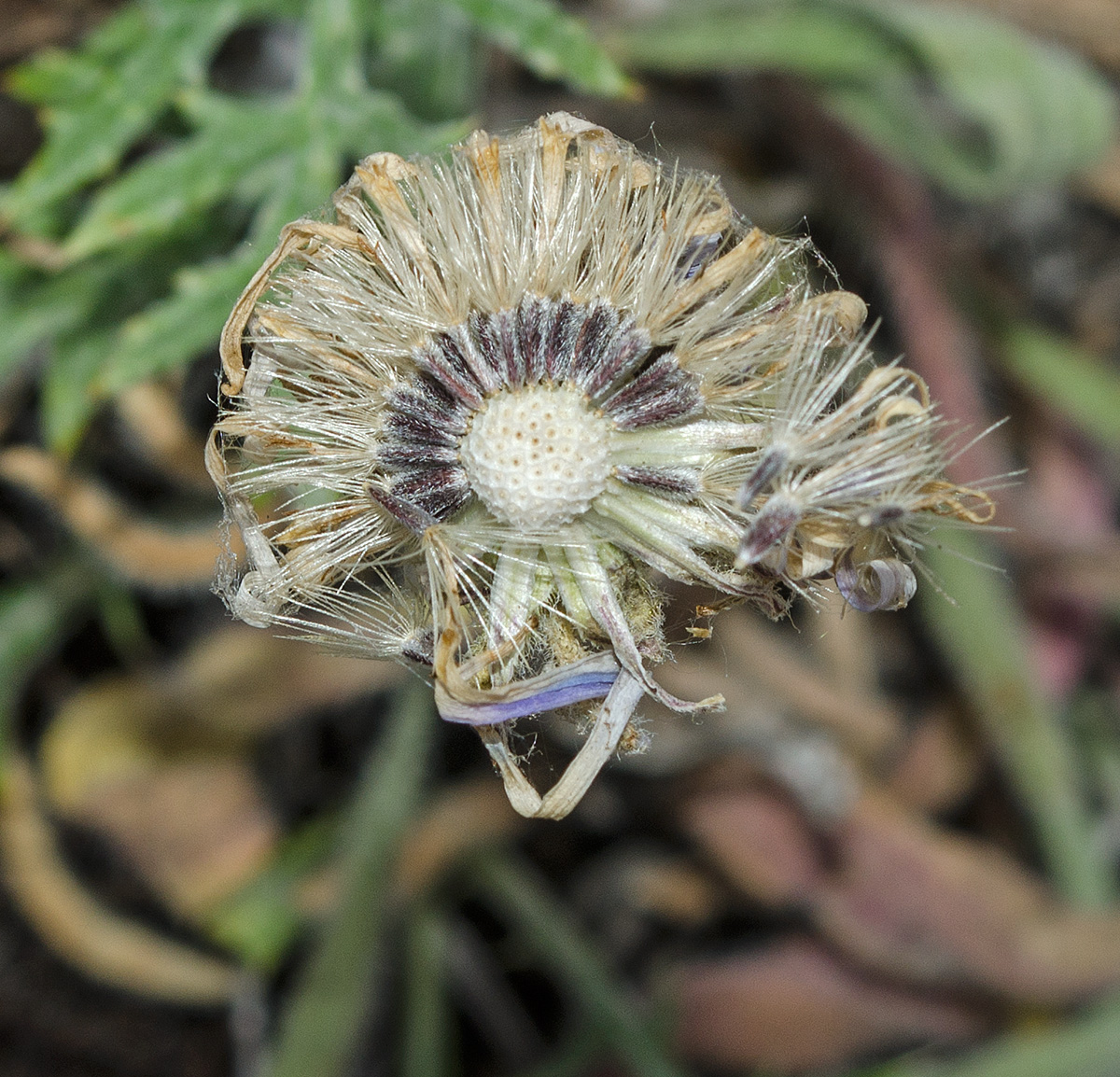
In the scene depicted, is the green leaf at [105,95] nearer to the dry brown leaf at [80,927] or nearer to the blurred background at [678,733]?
the blurred background at [678,733]

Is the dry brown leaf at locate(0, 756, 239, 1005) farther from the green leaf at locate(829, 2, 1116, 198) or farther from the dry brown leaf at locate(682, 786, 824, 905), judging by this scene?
the green leaf at locate(829, 2, 1116, 198)

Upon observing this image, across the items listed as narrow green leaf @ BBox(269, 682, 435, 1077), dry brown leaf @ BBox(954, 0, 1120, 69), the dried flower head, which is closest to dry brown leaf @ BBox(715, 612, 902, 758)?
narrow green leaf @ BBox(269, 682, 435, 1077)

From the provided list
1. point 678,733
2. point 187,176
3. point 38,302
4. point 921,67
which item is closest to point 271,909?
point 678,733

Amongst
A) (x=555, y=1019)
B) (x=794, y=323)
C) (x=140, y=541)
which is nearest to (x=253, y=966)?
(x=555, y=1019)

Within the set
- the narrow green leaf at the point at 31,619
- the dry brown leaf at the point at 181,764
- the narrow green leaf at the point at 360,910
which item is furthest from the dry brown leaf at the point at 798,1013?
the narrow green leaf at the point at 31,619

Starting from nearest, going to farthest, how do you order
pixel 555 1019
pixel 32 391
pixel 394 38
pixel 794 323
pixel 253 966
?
pixel 794 323 < pixel 394 38 < pixel 32 391 < pixel 253 966 < pixel 555 1019

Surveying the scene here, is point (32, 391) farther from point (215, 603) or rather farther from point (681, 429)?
point (681, 429)
